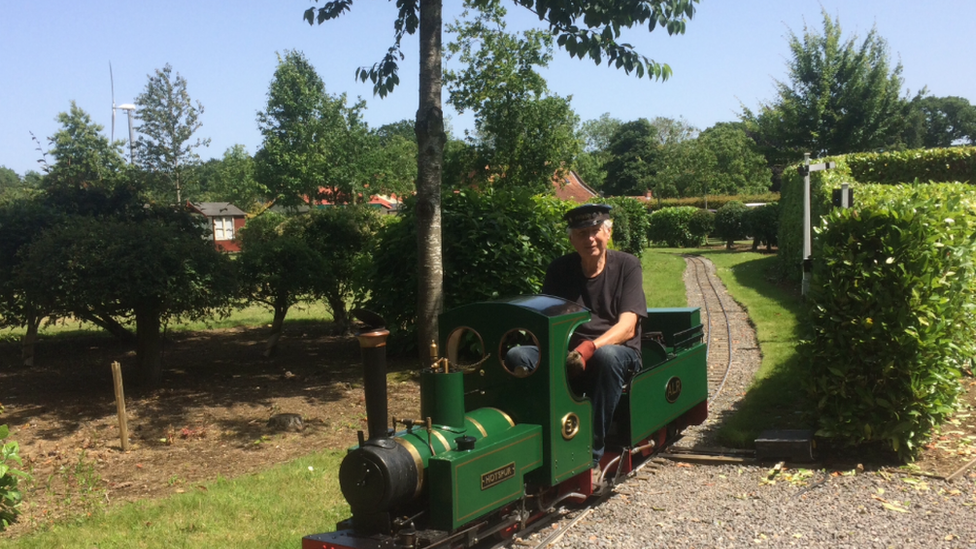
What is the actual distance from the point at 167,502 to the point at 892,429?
5.10 m

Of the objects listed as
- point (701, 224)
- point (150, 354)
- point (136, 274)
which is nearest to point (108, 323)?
point (150, 354)

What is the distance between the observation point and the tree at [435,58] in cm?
736

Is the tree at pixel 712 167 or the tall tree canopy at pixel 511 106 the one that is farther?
the tree at pixel 712 167

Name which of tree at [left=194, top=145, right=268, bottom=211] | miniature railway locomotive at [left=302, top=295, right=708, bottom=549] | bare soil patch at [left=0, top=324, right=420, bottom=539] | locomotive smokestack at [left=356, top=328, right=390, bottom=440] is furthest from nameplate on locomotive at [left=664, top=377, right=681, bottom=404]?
tree at [left=194, top=145, right=268, bottom=211]

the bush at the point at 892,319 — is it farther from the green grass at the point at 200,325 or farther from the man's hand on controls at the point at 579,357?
the green grass at the point at 200,325

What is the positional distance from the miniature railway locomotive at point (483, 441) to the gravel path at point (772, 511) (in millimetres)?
248

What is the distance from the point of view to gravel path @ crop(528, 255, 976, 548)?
4328 mm

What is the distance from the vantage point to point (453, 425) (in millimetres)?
3871

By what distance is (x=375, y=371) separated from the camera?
11.3 ft

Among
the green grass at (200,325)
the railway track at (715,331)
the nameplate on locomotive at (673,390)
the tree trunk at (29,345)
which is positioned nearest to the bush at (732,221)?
the railway track at (715,331)

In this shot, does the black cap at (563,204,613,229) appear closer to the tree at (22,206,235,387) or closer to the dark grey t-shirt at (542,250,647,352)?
the dark grey t-shirt at (542,250,647,352)

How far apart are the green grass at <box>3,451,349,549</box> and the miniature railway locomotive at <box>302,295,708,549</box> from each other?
1.04 metres

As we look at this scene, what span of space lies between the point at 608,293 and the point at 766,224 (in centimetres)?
2597

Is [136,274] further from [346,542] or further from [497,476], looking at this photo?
[497,476]
